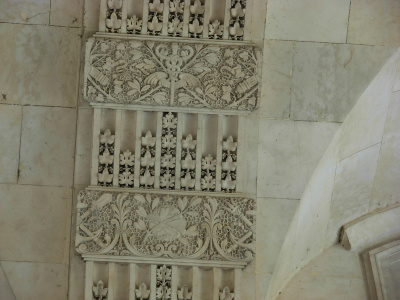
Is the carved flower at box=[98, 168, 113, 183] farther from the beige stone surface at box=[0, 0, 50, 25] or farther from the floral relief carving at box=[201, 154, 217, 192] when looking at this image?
the beige stone surface at box=[0, 0, 50, 25]

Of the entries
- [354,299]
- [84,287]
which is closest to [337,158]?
[354,299]

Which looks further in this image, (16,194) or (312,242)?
(312,242)

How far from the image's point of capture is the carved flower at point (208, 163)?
17.4 feet

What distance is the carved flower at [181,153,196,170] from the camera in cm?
530

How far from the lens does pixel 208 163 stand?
5305 millimetres

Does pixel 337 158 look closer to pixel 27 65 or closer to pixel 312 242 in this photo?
pixel 312 242

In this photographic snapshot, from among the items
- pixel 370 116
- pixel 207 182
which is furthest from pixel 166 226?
pixel 370 116

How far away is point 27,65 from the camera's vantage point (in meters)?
5.39

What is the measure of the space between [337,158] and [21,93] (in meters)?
2.31

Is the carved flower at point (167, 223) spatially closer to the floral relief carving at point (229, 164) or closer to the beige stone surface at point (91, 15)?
the floral relief carving at point (229, 164)

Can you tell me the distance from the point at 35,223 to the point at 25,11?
149cm

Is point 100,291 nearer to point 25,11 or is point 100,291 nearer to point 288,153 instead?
point 288,153

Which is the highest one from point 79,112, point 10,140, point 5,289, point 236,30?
point 236,30

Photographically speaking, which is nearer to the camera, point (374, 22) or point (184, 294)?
point (184, 294)
